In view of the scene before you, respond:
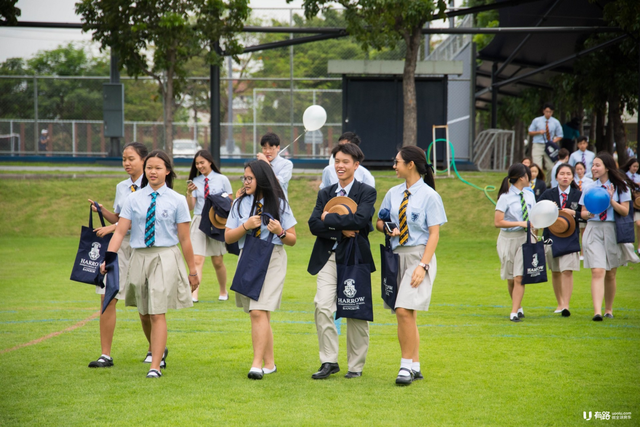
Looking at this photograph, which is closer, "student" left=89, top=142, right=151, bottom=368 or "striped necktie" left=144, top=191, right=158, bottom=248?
"striped necktie" left=144, top=191, right=158, bottom=248

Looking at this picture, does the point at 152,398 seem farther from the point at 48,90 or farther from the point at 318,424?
the point at 48,90

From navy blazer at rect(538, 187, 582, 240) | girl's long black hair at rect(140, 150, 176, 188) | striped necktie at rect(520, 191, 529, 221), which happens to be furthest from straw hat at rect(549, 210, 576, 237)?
girl's long black hair at rect(140, 150, 176, 188)

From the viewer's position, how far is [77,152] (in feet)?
84.7

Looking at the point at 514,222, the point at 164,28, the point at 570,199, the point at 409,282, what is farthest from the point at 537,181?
the point at 164,28

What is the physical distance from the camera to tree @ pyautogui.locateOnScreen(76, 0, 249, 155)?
709 inches

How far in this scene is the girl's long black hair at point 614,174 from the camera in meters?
7.86

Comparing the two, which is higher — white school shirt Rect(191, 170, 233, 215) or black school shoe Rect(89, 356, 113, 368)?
white school shirt Rect(191, 170, 233, 215)

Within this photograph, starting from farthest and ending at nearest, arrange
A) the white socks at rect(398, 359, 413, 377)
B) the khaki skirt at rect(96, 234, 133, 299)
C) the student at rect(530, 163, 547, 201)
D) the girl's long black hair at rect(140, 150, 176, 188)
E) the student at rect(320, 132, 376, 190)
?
the student at rect(530, 163, 547, 201)
the student at rect(320, 132, 376, 190)
the khaki skirt at rect(96, 234, 133, 299)
the girl's long black hair at rect(140, 150, 176, 188)
the white socks at rect(398, 359, 413, 377)

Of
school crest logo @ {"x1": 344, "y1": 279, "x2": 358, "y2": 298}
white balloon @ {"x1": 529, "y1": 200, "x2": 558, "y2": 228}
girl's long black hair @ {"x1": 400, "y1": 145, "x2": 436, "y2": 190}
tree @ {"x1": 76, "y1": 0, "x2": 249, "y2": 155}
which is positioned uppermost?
tree @ {"x1": 76, "y1": 0, "x2": 249, "y2": 155}

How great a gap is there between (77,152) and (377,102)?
40.7 feet

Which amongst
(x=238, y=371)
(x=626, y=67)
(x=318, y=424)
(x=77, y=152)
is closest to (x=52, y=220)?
(x=77, y=152)

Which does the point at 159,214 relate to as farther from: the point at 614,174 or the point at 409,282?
the point at 614,174

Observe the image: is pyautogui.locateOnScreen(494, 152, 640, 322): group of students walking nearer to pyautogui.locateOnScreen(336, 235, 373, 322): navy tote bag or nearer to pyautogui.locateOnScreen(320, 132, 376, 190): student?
pyautogui.locateOnScreen(320, 132, 376, 190): student

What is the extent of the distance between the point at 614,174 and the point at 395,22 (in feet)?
35.7
